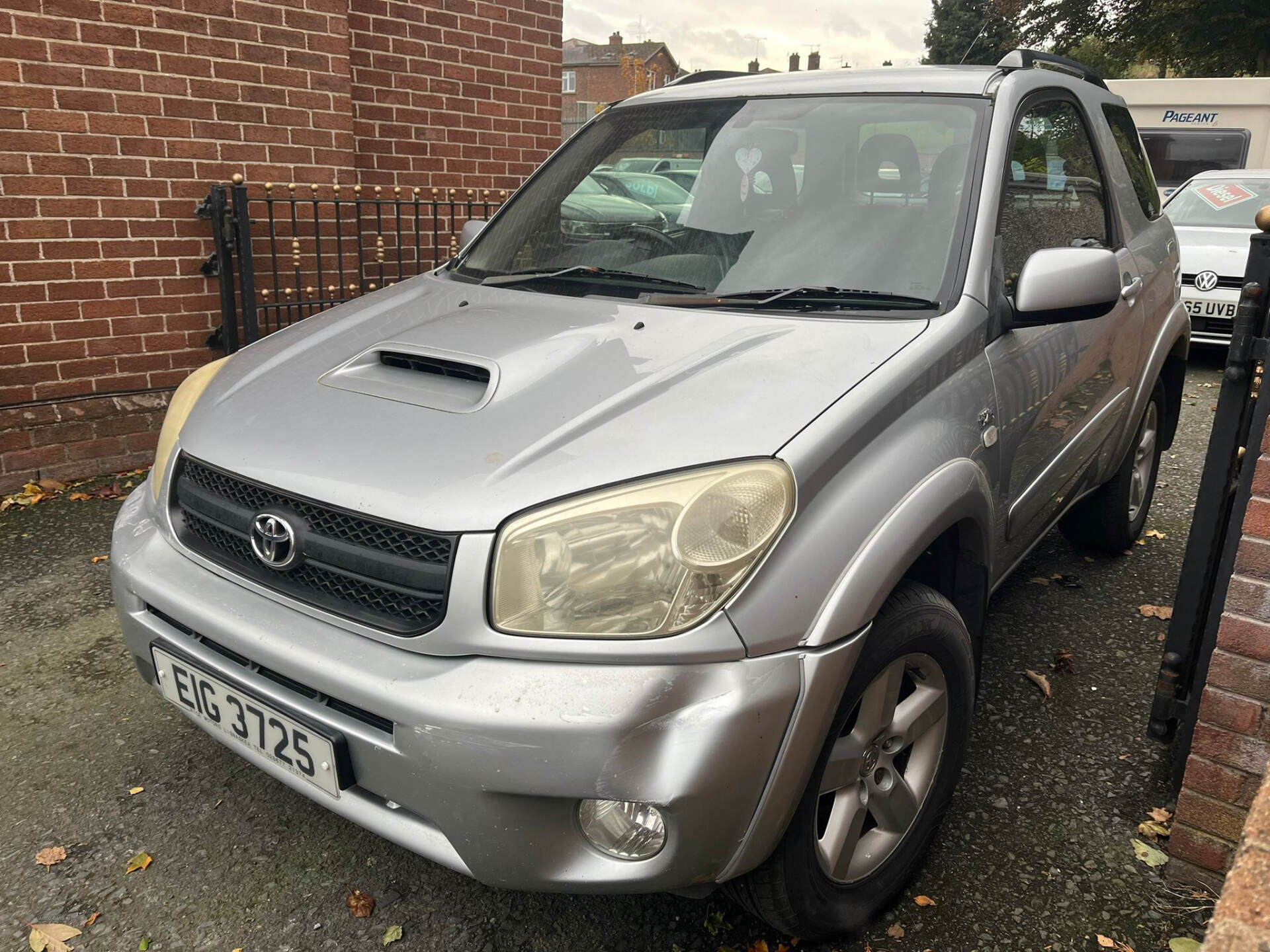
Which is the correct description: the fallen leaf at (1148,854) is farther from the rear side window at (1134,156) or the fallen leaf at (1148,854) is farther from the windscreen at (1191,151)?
the windscreen at (1191,151)

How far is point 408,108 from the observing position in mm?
6348

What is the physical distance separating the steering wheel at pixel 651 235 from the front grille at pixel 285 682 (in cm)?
148

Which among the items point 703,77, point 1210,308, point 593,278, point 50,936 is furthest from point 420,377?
point 1210,308

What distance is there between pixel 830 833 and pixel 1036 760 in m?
1.09

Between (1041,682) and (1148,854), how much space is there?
852mm

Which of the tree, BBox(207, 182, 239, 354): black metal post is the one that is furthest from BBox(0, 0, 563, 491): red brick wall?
the tree

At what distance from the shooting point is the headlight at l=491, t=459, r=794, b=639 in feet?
5.45

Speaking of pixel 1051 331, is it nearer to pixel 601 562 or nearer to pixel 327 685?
pixel 601 562

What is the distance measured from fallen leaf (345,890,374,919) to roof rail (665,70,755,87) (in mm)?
2633

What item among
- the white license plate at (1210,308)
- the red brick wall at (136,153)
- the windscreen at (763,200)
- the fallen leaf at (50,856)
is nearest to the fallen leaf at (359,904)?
the fallen leaf at (50,856)

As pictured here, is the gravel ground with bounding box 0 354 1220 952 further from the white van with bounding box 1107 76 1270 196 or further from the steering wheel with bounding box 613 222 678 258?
the white van with bounding box 1107 76 1270 196

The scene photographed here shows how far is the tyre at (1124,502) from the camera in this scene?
3986 millimetres

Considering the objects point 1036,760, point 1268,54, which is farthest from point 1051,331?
point 1268,54

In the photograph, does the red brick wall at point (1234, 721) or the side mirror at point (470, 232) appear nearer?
the red brick wall at point (1234, 721)
